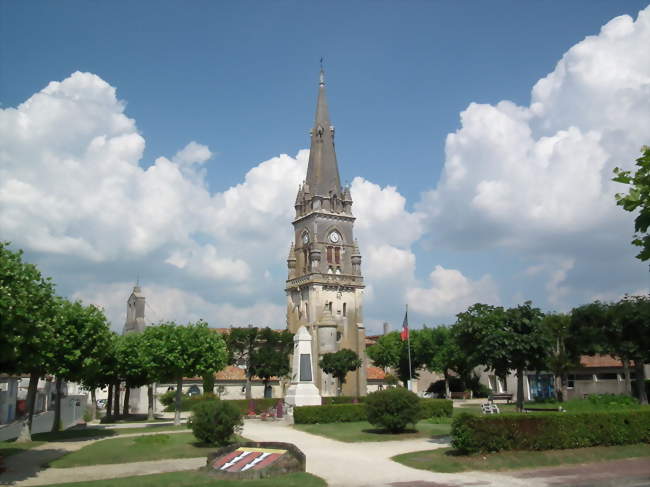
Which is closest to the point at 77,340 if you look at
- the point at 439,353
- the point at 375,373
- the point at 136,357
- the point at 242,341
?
the point at 136,357

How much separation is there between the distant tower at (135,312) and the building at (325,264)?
20.5 m

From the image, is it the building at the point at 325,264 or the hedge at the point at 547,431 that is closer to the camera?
the hedge at the point at 547,431

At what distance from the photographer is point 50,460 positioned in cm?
1892

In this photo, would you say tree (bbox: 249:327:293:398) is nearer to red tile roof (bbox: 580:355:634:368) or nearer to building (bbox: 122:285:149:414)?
building (bbox: 122:285:149:414)

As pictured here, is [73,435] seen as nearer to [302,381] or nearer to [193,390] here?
[302,381]

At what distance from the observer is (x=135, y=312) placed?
73188 millimetres

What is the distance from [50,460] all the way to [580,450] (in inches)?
700

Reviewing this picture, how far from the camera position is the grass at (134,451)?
18.7 meters

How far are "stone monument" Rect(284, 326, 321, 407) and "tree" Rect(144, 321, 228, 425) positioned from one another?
5742mm

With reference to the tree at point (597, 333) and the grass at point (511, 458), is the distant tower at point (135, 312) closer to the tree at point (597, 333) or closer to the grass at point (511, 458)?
the tree at point (597, 333)

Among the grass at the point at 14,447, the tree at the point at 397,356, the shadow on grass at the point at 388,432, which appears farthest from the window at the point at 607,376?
the grass at the point at 14,447

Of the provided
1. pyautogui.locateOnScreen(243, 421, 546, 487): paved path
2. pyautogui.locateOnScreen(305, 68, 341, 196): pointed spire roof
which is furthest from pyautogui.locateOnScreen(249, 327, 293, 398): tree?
pyautogui.locateOnScreen(243, 421, 546, 487): paved path

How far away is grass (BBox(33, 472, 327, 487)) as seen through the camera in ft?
44.8

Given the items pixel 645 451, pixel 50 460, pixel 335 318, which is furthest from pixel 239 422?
pixel 335 318
